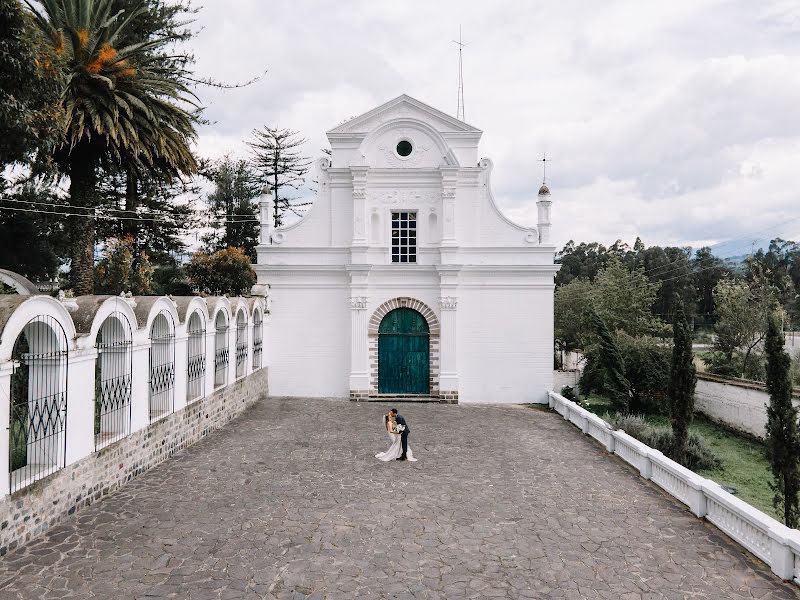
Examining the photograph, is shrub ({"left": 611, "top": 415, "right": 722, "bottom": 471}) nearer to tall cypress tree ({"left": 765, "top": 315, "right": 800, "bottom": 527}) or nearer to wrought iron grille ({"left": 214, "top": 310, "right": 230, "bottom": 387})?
tall cypress tree ({"left": 765, "top": 315, "right": 800, "bottom": 527})

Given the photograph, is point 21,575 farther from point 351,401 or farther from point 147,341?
point 351,401

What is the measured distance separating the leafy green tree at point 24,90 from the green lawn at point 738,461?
16.1m

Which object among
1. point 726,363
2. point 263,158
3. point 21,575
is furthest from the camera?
point 263,158

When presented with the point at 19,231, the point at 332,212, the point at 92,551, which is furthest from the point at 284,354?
the point at 19,231

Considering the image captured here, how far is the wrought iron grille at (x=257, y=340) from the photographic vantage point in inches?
631

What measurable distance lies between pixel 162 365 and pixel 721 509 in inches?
382

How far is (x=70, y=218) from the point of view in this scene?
1488cm

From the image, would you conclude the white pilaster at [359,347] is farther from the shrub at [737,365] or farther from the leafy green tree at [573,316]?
the shrub at [737,365]

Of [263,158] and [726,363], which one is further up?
[263,158]

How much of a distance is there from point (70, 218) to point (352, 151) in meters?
8.43

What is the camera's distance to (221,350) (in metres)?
13.4

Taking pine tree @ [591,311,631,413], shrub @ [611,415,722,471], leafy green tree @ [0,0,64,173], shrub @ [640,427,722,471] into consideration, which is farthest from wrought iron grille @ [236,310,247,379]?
pine tree @ [591,311,631,413]

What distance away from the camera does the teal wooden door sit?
16.8 meters

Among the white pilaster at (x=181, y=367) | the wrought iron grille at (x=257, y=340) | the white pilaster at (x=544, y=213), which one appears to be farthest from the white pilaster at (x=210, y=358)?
the white pilaster at (x=544, y=213)
